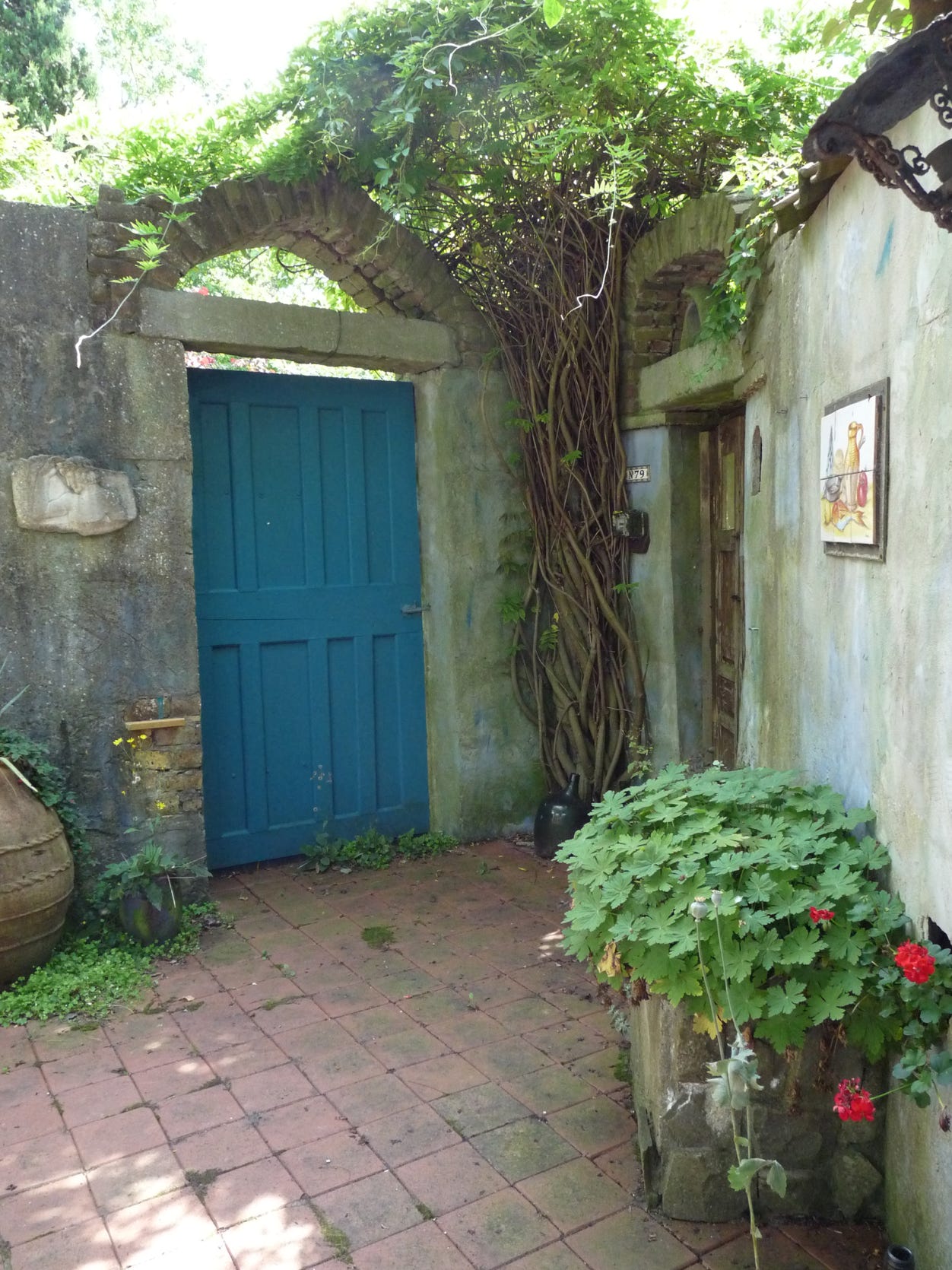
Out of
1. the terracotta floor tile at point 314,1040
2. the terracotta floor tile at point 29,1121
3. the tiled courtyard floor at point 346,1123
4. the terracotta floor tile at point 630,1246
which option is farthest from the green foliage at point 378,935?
the terracotta floor tile at point 630,1246

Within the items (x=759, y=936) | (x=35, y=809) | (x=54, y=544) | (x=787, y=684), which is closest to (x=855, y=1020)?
(x=759, y=936)

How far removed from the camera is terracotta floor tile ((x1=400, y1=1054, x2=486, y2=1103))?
2996mm

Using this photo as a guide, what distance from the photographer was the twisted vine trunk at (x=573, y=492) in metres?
4.93

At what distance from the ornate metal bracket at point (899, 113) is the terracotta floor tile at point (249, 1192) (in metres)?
2.65

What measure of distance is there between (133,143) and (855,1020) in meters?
4.37

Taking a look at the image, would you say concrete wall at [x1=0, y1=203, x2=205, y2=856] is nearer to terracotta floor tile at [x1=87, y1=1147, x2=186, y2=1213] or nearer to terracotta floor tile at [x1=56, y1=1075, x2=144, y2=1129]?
terracotta floor tile at [x1=56, y1=1075, x2=144, y2=1129]

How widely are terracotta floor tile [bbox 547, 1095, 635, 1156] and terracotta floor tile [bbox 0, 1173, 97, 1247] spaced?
126 cm

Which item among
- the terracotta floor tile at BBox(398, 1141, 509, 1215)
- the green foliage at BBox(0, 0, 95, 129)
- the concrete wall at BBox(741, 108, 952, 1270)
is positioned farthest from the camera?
the green foliage at BBox(0, 0, 95, 129)

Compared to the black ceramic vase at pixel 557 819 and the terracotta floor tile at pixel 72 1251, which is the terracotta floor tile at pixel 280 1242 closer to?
the terracotta floor tile at pixel 72 1251

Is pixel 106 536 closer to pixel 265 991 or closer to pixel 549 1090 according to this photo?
pixel 265 991

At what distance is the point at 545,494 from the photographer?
5.21m

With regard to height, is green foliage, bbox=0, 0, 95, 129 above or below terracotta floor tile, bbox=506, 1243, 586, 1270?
above

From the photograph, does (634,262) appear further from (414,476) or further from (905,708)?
(905,708)

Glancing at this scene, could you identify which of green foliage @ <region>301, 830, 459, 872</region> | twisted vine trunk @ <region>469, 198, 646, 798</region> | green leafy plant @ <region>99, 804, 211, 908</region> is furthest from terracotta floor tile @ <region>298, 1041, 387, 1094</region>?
twisted vine trunk @ <region>469, 198, 646, 798</region>
